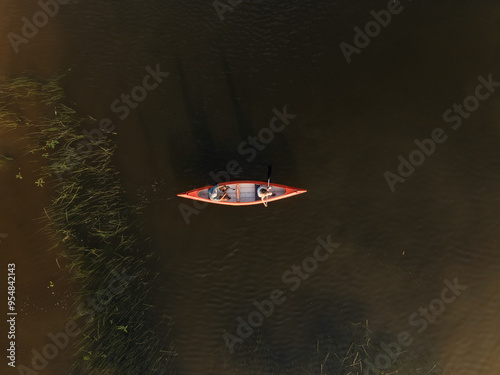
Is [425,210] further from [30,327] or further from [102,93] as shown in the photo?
[30,327]

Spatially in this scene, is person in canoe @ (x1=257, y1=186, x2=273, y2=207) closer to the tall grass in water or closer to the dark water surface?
the dark water surface

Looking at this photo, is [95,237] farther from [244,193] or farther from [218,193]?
[244,193]

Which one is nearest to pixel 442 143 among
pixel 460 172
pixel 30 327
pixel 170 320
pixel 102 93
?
pixel 460 172

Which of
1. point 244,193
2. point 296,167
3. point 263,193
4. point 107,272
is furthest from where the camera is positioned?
point 296,167

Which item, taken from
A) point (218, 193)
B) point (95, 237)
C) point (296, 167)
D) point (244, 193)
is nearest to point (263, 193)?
point (244, 193)

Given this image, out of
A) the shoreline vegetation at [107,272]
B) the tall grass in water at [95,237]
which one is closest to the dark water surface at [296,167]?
the shoreline vegetation at [107,272]

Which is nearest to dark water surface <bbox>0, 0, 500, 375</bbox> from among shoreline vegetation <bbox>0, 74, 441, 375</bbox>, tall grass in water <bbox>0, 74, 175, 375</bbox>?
shoreline vegetation <bbox>0, 74, 441, 375</bbox>

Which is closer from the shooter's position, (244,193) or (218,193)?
(218,193)
